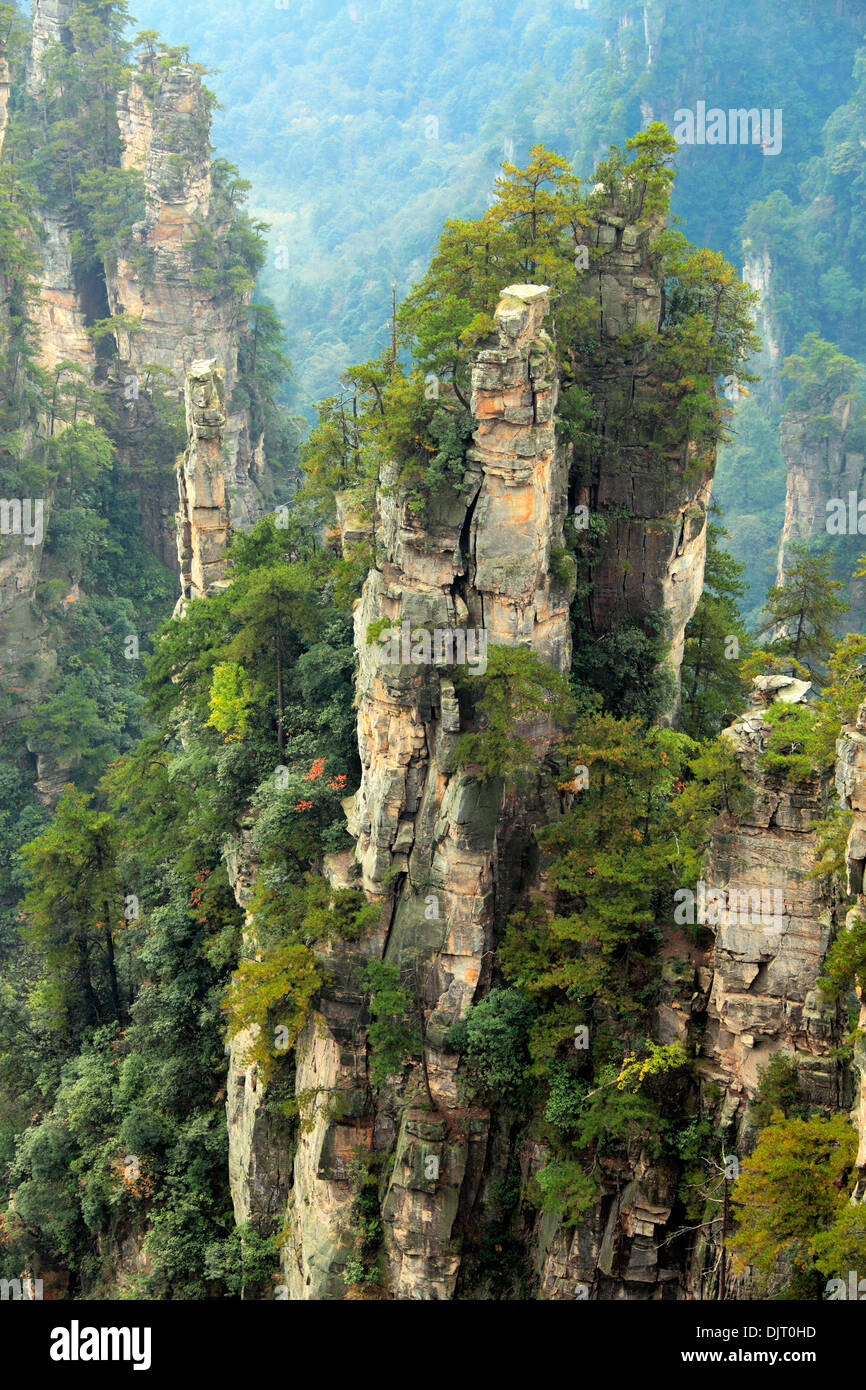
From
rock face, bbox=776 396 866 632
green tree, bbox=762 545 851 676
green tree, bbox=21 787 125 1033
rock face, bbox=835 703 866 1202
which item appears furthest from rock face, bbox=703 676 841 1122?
rock face, bbox=776 396 866 632

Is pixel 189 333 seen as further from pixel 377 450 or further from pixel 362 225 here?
pixel 362 225

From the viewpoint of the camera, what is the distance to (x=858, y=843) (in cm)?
1778

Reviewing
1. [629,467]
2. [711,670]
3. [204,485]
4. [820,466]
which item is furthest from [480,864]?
[820,466]

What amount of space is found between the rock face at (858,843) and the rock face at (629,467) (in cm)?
1380

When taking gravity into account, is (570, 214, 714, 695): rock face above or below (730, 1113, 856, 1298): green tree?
above

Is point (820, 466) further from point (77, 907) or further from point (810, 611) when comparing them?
point (77, 907)

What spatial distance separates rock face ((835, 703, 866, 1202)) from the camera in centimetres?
1745

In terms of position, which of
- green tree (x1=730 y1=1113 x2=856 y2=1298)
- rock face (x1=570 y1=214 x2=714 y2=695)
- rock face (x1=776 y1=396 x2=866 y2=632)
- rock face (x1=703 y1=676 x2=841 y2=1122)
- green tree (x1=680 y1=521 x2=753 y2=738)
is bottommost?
green tree (x1=730 y1=1113 x2=856 y2=1298)

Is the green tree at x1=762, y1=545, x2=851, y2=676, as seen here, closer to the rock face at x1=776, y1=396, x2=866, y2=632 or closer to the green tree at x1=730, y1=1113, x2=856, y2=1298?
the green tree at x1=730, y1=1113, x2=856, y2=1298

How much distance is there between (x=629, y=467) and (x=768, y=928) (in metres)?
13.2

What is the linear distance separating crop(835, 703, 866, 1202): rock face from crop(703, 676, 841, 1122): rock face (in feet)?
9.93

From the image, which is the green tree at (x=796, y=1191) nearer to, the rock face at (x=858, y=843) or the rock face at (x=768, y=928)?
the rock face at (x=858, y=843)

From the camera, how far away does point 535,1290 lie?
2594cm

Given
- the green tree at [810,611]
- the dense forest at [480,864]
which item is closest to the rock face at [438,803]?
the dense forest at [480,864]
